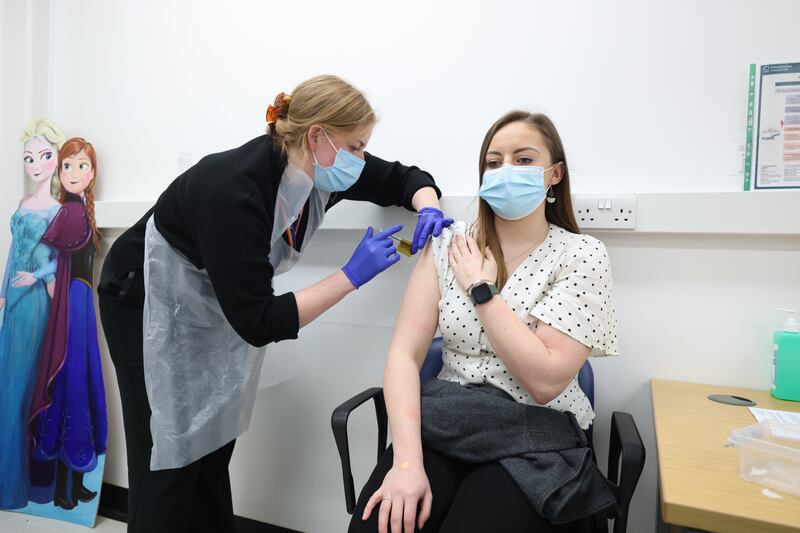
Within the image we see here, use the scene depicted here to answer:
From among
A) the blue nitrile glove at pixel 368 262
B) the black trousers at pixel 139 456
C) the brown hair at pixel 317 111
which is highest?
the brown hair at pixel 317 111

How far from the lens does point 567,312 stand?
108 centimetres

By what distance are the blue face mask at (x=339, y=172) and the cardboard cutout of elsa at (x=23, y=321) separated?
4.71 ft

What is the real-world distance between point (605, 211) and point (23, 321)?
7.43 feet

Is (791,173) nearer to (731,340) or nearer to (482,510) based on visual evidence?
(731,340)

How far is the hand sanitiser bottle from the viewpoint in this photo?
120 centimetres

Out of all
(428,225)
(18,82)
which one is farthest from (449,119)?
(18,82)

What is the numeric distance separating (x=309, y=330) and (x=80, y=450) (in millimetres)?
1118

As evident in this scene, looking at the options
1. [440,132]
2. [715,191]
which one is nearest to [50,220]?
[440,132]

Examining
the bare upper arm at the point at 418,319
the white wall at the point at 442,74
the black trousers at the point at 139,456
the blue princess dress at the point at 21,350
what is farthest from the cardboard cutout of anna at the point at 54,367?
the bare upper arm at the point at 418,319

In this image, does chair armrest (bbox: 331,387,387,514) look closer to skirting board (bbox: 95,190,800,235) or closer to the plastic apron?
the plastic apron

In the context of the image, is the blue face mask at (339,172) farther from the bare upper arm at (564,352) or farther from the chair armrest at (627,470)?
the chair armrest at (627,470)

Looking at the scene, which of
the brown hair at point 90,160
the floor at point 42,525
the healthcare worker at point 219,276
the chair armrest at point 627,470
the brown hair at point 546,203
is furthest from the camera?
the brown hair at point 90,160

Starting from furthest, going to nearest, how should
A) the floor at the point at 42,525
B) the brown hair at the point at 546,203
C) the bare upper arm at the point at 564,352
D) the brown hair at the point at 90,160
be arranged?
the brown hair at the point at 90,160, the floor at the point at 42,525, the brown hair at the point at 546,203, the bare upper arm at the point at 564,352

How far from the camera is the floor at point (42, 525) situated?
1992mm
